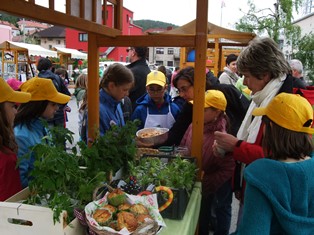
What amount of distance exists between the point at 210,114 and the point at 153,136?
1.55ft

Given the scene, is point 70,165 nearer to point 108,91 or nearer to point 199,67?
point 199,67

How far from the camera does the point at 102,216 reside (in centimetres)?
128

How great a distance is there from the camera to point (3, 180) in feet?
5.98

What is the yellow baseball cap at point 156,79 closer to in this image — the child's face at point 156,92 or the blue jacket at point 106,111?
the child's face at point 156,92

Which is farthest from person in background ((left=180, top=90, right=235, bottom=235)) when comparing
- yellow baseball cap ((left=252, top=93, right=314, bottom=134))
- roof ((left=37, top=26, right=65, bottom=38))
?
roof ((left=37, top=26, right=65, bottom=38))

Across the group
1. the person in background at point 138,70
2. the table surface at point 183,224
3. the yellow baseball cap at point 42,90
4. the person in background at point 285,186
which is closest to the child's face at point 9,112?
the yellow baseball cap at point 42,90

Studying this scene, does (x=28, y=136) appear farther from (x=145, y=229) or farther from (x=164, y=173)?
(x=145, y=229)

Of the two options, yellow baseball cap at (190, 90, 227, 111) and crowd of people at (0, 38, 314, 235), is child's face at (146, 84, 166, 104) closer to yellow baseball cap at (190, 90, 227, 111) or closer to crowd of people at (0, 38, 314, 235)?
crowd of people at (0, 38, 314, 235)

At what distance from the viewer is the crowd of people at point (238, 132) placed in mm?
1333

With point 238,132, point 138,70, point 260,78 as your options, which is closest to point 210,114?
point 238,132

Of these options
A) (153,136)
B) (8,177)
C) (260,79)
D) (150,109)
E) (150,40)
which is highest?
(150,40)

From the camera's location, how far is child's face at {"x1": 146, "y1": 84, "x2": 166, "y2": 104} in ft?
10.4

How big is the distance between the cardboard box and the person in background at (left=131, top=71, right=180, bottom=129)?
193cm

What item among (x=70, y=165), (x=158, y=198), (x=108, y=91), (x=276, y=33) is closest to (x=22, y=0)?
(x=70, y=165)
